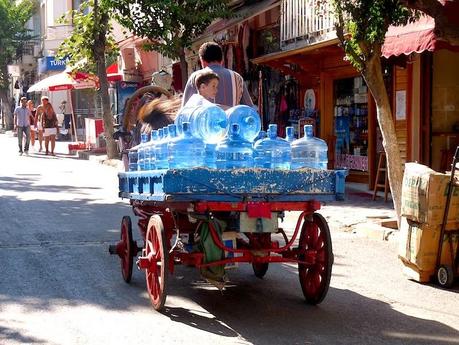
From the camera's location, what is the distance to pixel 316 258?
6215 mm

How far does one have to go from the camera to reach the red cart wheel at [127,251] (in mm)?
7039

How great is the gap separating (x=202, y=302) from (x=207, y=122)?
1.64 metres

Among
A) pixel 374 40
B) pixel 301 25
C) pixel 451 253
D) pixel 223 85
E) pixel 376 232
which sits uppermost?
pixel 301 25

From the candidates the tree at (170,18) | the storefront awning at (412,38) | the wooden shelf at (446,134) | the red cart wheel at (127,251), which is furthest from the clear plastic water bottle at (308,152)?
the tree at (170,18)

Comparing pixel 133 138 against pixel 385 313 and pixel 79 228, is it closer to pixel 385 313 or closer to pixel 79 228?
pixel 79 228

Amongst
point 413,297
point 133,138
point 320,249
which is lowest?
point 413,297

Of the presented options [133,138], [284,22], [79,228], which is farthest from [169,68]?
[133,138]

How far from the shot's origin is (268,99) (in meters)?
18.4

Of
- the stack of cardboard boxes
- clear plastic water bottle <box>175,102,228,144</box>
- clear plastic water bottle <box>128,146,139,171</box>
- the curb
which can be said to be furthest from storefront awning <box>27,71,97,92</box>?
clear plastic water bottle <box>175,102,228,144</box>

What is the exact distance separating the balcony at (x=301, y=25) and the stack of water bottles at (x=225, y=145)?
7999 millimetres

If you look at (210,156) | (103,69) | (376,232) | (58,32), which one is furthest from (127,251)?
(58,32)

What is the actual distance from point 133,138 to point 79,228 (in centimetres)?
254

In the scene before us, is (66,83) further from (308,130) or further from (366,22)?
(308,130)

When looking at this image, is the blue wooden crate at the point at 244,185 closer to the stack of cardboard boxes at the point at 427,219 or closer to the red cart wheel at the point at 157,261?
the red cart wheel at the point at 157,261
